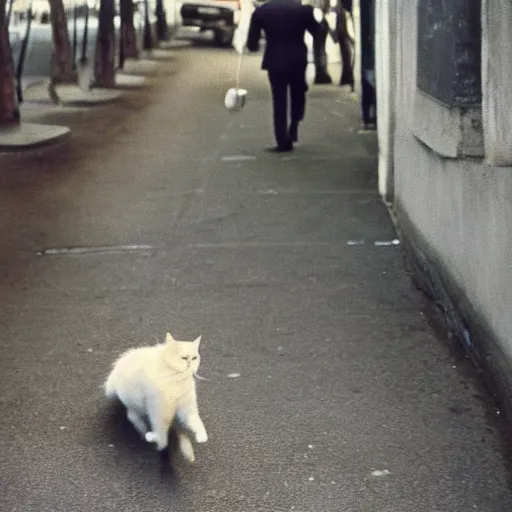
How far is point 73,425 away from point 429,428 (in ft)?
5.06

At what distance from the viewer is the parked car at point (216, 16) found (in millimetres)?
37094

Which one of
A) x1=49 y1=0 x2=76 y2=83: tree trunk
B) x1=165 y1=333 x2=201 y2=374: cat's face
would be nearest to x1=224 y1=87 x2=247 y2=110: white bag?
x1=49 y1=0 x2=76 y2=83: tree trunk

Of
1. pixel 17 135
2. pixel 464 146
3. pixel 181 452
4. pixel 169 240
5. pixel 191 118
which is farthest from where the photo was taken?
pixel 191 118

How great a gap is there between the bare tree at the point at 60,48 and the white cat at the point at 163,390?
15414 mm

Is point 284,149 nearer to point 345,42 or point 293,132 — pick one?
point 293,132

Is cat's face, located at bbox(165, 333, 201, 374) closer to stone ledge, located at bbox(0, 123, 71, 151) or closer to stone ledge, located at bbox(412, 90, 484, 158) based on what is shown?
stone ledge, located at bbox(412, 90, 484, 158)

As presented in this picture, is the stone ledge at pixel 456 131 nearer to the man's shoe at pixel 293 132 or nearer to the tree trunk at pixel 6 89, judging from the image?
the man's shoe at pixel 293 132

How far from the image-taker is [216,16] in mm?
37875

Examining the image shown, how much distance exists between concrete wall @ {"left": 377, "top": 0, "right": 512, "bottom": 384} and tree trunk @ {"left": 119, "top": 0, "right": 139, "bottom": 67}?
61.5ft

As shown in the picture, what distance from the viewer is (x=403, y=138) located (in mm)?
7902

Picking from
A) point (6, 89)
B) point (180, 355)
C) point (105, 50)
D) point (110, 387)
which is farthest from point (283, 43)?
point (105, 50)

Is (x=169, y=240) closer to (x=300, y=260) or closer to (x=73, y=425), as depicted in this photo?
(x=300, y=260)

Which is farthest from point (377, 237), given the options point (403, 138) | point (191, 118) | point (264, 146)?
point (191, 118)

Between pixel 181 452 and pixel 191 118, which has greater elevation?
pixel 191 118
